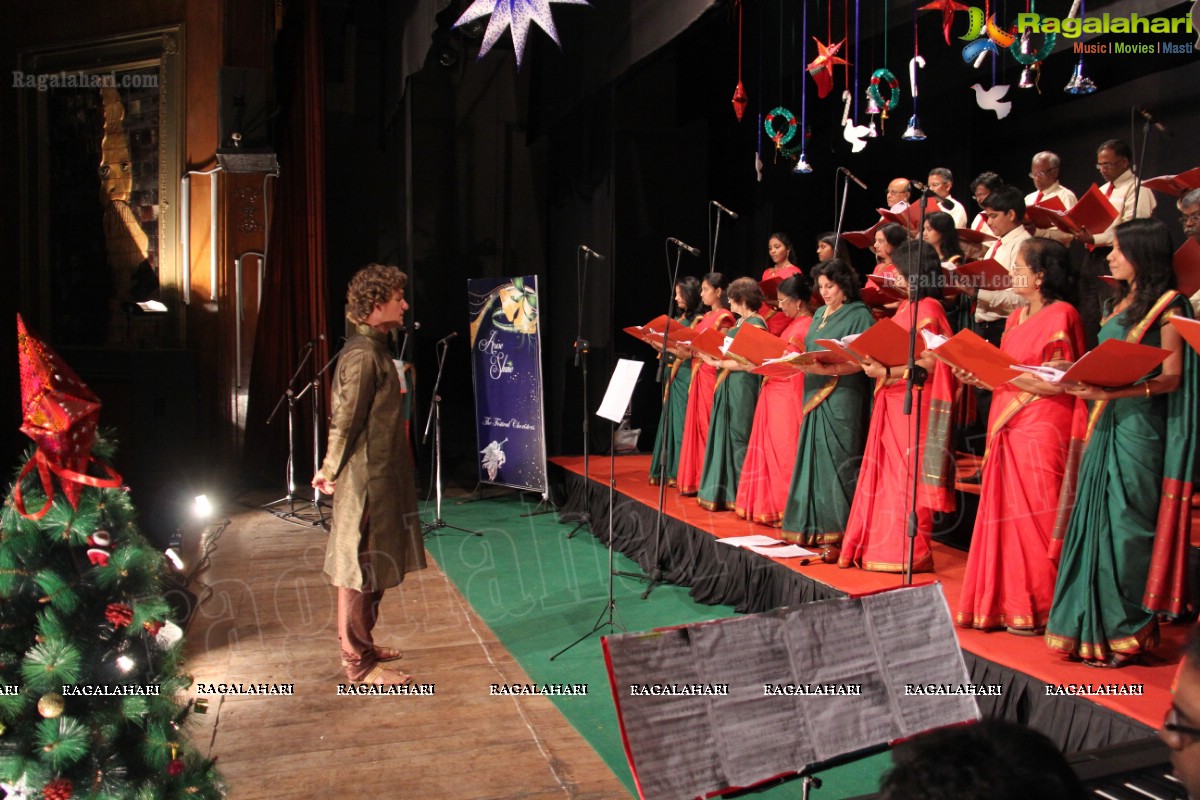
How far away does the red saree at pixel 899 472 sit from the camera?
13.1 feet

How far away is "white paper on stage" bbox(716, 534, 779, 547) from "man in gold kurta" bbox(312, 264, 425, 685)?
5.61 feet

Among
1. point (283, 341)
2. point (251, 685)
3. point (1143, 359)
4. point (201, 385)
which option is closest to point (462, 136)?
point (283, 341)

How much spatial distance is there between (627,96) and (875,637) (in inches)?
295

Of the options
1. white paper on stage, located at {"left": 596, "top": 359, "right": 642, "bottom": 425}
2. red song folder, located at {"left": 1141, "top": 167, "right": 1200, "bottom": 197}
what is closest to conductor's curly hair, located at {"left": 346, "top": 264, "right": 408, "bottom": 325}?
white paper on stage, located at {"left": 596, "top": 359, "right": 642, "bottom": 425}

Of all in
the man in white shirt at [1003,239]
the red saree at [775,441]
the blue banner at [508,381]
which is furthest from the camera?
the blue banner at [508,381]

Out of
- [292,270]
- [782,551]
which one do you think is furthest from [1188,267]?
[292,270]

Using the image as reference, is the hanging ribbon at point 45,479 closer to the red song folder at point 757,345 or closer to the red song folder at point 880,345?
the red song folder at point 880,345

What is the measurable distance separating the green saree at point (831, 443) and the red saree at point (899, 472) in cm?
27

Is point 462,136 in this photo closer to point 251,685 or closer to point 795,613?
point 251,685

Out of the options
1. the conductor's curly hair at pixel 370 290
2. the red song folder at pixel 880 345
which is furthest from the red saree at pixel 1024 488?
the conductor's curly hair at pixel 370 290

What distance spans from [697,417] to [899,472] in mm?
2305

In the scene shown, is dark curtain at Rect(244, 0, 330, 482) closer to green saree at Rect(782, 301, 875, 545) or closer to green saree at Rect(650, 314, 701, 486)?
green saree at Rect(650, 314, 701, 486)

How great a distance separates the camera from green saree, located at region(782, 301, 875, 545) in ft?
14.6

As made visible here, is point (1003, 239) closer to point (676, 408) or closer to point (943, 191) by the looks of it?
point (943, 191)
